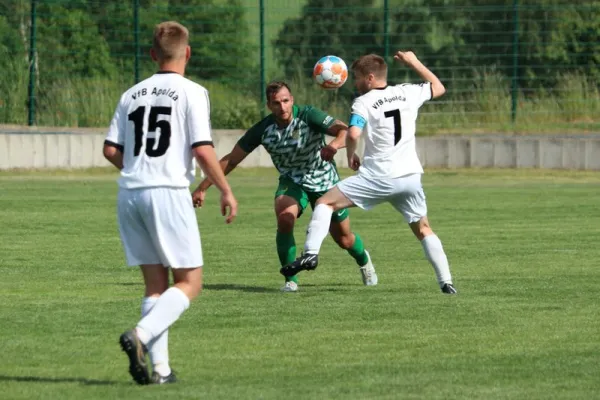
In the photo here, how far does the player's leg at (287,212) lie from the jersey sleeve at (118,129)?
13.8ft

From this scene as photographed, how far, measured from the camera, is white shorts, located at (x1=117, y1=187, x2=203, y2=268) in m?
7.03

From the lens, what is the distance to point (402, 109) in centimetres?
1092

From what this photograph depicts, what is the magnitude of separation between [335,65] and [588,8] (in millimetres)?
16525

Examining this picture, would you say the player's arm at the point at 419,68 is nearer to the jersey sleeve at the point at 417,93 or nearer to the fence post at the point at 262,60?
the jersey sleeve at the point at 417,93

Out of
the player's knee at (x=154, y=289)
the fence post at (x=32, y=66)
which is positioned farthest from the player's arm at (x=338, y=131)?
the fence post at (x=32, y=66)

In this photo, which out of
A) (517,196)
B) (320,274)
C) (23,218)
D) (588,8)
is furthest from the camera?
(588,8)

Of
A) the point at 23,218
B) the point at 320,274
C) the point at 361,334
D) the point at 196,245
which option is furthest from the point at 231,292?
the point at 23,218

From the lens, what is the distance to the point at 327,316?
964 centimetres

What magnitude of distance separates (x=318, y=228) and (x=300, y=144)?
96cm

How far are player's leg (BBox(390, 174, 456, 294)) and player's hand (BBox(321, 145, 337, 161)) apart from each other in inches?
21.8

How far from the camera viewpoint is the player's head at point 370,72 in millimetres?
10805

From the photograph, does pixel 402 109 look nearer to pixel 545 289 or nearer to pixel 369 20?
pixel 545 289

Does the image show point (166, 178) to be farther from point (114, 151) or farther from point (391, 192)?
point (391, 192)

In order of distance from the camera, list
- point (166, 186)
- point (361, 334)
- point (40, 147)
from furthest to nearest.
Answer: point (40, 147) → point (361, 334) → point (166, 186)
